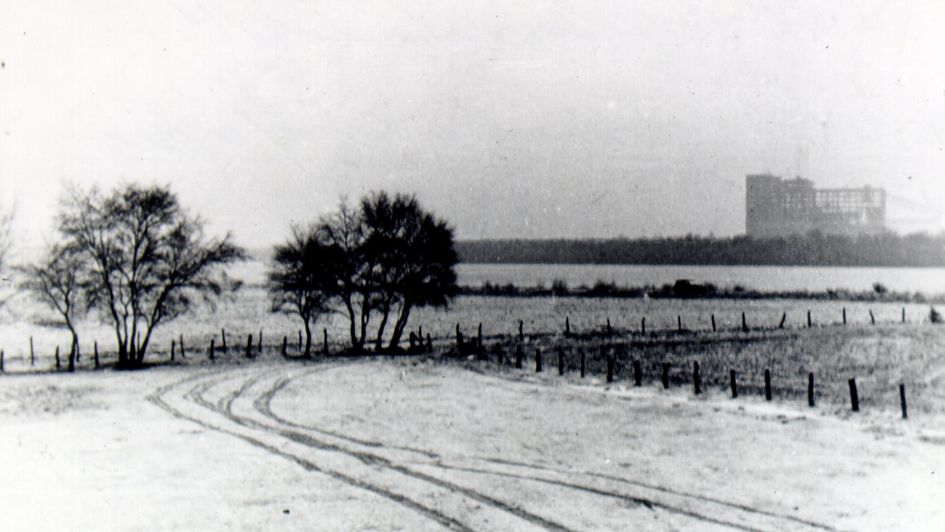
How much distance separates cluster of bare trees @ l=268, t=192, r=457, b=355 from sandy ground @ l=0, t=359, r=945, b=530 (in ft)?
65.7

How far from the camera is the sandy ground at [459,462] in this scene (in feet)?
47.5

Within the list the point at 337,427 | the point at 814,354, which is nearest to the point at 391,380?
the point at 337,427

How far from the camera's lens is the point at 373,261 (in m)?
50.6

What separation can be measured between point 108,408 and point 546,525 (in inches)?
765

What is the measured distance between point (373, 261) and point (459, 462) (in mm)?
32778

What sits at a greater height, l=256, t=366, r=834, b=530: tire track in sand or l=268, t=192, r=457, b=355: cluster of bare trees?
l=268, t=192, r=457, b=355: cluster of bare trees

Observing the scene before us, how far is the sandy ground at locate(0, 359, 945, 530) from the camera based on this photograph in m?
14.5

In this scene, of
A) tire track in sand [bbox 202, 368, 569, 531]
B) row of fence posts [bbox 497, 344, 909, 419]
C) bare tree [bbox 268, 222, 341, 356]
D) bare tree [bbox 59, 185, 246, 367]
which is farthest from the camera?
bare tree [bbox 268, 222, 341, 356]

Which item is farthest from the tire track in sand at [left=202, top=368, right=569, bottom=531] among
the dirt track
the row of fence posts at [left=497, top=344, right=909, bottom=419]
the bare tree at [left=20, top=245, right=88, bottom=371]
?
the bare tree at [left=20, top=245, right=88, bottom=371]

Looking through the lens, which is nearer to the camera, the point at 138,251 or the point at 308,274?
the point at 138,251

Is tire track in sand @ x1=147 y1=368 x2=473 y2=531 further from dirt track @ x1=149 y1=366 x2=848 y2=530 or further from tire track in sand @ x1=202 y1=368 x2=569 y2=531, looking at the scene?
tire track in sand @ x1=202 y1=368 x2=569 y2=531

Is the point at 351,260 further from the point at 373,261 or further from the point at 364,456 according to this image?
the point at 364,456

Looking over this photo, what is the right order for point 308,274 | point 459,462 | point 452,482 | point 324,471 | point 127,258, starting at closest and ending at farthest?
point 452,482 → point 324,471 → point 459,462 → point 127,258 → point 308,274

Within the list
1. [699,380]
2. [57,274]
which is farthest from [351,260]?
[699,380]
